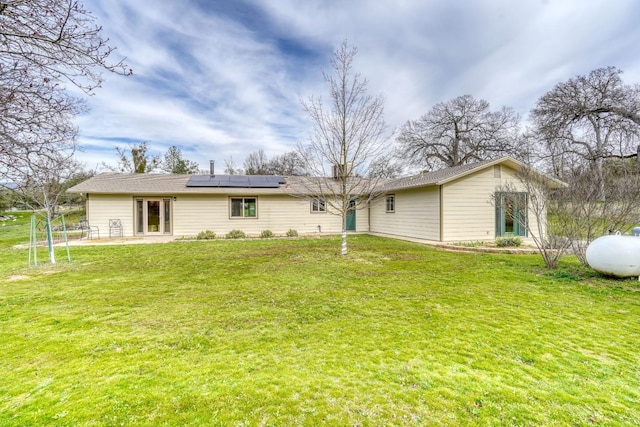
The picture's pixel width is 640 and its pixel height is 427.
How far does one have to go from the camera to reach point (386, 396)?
2.24 m

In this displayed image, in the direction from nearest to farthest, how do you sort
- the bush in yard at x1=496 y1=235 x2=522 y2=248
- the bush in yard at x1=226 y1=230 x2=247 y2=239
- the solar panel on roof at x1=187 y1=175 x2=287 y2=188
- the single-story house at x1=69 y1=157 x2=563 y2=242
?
1. the bush in yard at x1=496 y1=235 x2=522 y2=248
2. the single-story house at x1=69 y1=157 x2=563 y2=242
3. the bush in yard at x1=226 y1=230 x2=247 y2=239
4. the solar panel on roof at x1=187 y1=175 x2=287 y2=188

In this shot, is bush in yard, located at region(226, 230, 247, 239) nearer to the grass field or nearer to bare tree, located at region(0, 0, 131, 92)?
the grass field

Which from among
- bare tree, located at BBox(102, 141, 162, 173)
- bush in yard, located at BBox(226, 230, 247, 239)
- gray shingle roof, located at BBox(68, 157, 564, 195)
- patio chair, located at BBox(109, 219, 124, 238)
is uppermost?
bare tree, located at BBox(102, 141, 162, 173)

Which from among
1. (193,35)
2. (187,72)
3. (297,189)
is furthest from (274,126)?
(193,35)

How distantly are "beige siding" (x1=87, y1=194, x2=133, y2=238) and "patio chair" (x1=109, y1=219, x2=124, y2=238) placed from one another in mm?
124

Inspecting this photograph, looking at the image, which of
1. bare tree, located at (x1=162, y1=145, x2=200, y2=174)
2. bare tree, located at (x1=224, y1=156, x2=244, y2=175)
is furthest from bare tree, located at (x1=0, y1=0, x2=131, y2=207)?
bare tree, located at (x1=224, y1=156, x2=244, y2=175)

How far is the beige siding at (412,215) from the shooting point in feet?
39.2

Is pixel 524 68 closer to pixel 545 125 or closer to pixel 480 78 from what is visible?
pixel 480 78

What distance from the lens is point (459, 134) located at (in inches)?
1043

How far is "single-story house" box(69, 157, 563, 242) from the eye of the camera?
38.7 ft

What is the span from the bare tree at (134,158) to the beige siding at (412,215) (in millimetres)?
21260

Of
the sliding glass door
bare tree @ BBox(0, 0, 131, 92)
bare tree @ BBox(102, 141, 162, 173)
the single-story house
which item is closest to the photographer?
bare tree @ BBox(0, 0, 131, 92)

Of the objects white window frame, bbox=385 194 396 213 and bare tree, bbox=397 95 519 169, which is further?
bare tree, bbox=397 95 519 169

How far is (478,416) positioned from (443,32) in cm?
1222
